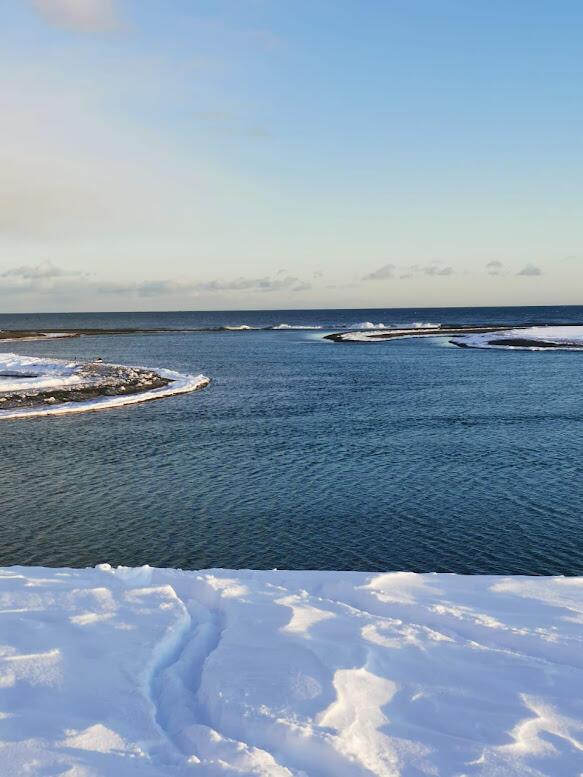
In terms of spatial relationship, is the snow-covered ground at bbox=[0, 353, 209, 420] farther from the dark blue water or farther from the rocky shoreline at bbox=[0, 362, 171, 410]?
the dark blue water

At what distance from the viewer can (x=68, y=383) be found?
166ft

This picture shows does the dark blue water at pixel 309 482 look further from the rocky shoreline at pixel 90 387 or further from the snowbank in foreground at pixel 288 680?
the snowbank in foreground at pixel 288 680

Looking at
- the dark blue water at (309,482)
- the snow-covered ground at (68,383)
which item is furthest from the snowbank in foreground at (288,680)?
the snow-covered ground at (68,383)

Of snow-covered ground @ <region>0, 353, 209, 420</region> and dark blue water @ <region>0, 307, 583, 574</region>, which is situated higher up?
→ snow-covered ground @ <region>0, 353, 209, 420</region>

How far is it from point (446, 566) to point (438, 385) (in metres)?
37.0

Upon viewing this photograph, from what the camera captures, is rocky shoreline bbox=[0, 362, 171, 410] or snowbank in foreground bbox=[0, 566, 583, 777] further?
rocky shoreline bbox=[0, 362, 171, 410]

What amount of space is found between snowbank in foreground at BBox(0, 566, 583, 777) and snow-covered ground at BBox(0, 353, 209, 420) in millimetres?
30167

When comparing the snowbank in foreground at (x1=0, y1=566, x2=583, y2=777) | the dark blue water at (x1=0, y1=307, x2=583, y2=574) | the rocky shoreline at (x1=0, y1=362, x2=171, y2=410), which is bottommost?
the dark blue water at (x1=0, y1=307, x2=583, y2=574)

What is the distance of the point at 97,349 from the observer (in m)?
101

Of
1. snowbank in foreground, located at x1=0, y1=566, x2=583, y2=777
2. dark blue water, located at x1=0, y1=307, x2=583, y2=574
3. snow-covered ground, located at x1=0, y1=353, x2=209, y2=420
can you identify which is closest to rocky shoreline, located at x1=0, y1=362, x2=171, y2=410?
snow-covered ground, located at x1=0, y1=353, x2=209, y2=420

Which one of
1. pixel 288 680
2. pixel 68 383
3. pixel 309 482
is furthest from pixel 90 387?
pixel 288 680

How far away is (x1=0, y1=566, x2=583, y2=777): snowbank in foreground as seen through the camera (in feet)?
24.2

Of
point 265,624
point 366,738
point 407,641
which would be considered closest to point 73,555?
point 265,624

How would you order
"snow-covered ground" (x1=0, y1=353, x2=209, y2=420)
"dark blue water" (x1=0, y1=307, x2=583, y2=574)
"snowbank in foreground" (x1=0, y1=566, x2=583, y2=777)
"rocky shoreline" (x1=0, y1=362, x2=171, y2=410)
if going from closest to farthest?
"snowbank in foreground" (x1=0, y1=566, x2=583, y2=777), "dark blue water" (x1=0, y1=307, x2=583, y2=574), "snow-covered ground" (x1=0, y1=353, x2=209, y2=420), "rocky shoreline" (x1=0, y1=362, x2=171, y2=410)
